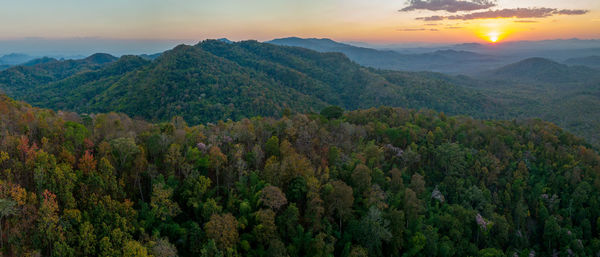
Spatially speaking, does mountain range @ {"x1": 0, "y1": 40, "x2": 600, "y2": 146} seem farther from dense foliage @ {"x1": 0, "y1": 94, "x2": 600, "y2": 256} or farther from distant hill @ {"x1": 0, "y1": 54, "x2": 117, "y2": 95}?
dense foliage @ {"x1": 0, "y1": 94, "x2": 600, "y2": 256}

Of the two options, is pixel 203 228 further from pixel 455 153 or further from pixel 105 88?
pixel 105 88

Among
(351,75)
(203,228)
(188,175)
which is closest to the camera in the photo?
(203,228)

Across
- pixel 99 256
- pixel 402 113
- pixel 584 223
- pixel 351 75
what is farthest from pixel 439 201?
pixel 351 75

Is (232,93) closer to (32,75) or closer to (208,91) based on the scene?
(208,91)

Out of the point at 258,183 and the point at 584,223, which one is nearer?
the point at 258,183

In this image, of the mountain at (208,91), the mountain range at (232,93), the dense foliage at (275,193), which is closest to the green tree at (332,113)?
the dense foliage at (275,193)

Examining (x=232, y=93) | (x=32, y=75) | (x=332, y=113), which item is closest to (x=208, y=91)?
(x=232, y=93)

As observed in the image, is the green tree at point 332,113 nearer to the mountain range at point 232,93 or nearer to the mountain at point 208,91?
the mountain range at point 232,93
